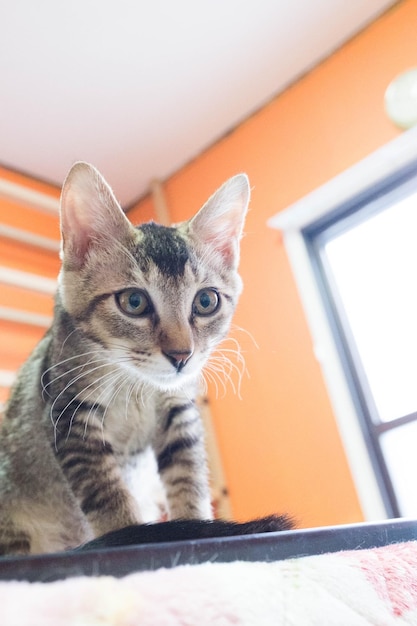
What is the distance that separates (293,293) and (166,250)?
0.76 m

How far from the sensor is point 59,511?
0.73 metres

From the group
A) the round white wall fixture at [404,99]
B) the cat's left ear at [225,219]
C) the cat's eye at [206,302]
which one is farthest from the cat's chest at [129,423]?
the round white wall fixture at [404,99]

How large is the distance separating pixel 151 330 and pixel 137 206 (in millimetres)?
1259

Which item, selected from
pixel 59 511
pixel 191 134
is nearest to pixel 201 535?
pixel 59 511

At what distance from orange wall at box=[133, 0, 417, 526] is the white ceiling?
0.23ft

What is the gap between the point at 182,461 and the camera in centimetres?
76

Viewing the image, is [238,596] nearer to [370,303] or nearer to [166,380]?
[166,380]

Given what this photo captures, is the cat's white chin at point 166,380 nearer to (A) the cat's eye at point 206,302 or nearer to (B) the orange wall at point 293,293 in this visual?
(A) the cat's eye at point 206,302

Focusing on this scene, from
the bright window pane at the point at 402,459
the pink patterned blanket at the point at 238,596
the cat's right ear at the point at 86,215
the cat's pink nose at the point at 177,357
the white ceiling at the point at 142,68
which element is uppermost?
the white ceiling at the point at 142,68

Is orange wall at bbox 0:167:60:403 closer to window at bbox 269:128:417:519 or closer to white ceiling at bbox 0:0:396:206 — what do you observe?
white ceiling at bbox 0:0:396:206

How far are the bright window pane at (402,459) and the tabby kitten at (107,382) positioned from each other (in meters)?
0.67

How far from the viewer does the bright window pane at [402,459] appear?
1.28 m

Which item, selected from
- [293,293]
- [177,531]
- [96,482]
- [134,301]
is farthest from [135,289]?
[293,293]

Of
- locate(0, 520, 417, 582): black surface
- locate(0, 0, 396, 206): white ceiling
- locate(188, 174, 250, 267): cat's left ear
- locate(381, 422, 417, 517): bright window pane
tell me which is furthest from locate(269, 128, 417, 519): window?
locate(0, 520, 417, 582): black surface
